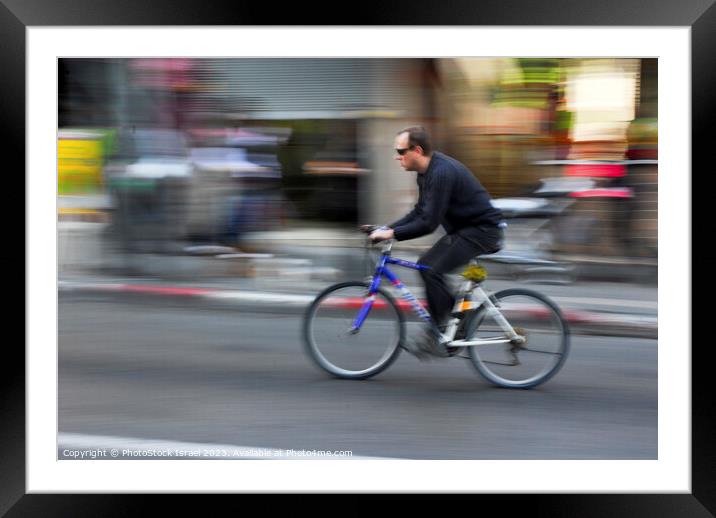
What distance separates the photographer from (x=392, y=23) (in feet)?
12.4

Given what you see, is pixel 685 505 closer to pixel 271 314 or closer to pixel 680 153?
pixel 680 153

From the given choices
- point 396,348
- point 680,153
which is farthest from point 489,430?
point 680,153

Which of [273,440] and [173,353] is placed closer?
[273,440]

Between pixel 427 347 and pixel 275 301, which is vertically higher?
pixel 275 301

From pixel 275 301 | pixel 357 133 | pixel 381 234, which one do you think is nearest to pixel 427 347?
pixel 381 234

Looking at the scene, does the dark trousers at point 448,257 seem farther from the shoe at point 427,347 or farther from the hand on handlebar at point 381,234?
the hand on handlebar at point 381,234

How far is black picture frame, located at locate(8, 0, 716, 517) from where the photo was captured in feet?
12.3

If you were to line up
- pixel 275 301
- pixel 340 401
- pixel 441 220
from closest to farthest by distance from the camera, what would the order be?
1. pixel 340 401
2. pixel 441 220
3. pixel 275 301

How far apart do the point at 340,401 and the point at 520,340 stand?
1.25 metres

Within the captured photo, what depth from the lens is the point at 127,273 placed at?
9336 mm

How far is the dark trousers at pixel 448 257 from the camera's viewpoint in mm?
5477

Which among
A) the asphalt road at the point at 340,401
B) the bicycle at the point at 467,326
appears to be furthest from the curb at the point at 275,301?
the bicycle at the point at 467,326

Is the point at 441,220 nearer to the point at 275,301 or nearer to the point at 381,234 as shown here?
the point at 381,234

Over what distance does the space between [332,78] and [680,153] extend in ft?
20.0
